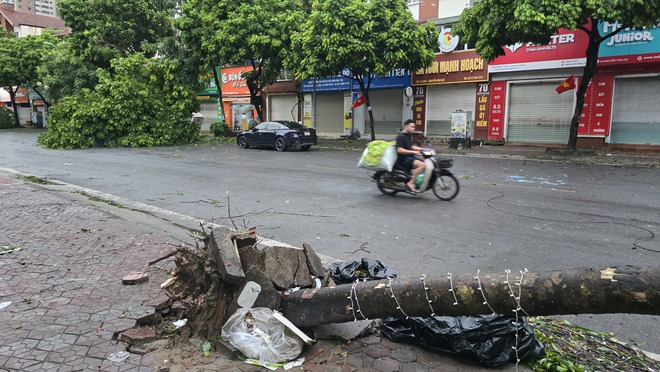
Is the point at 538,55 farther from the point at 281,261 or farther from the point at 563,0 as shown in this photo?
the point at 281,261

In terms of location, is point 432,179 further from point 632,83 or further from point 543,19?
A: point 632,83

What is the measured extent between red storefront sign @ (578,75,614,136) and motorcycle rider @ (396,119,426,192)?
14.2 meters

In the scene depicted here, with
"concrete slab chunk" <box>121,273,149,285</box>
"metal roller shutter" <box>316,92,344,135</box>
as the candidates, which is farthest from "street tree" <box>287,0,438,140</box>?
"concrete slab chunk" <box>121,273,149,285</box>

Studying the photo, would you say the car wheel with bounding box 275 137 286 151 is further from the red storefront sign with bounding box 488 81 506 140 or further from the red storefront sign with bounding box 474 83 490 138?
the red storefront sign with bounding box 488 81 506 140

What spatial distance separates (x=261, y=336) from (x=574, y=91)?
21707 mm

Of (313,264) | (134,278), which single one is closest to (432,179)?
(313,264)

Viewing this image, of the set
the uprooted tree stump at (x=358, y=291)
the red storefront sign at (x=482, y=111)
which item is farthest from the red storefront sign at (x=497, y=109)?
the uprooted tree stump at (x=358, y=291)

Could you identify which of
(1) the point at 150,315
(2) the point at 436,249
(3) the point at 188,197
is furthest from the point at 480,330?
(3) the point at 188,197

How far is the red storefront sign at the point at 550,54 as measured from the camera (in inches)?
809

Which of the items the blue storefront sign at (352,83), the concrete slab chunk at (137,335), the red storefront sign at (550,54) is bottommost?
the concrete slab chunk at (137,335)

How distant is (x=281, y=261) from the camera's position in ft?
13.0

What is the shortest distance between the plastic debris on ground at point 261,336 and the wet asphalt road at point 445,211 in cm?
166

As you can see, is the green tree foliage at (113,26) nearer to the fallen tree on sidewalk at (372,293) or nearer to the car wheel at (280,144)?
the car wheel at (280,144)

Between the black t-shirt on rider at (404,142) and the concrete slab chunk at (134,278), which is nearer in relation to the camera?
the concrete slab chunk at (134,278)
